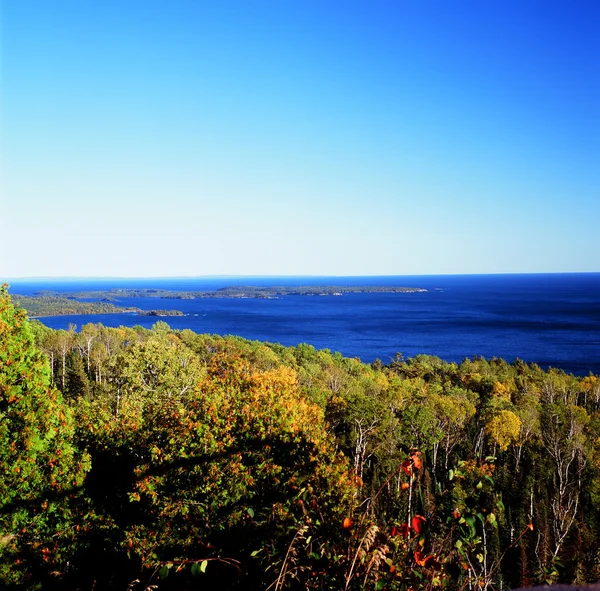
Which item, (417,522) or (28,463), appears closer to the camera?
(417,522)

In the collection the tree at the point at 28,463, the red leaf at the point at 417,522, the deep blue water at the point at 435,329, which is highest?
the red leaf at the point at 417,522

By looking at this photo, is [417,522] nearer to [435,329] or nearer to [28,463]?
[28,463]

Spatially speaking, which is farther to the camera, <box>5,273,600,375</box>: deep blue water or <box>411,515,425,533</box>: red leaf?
<box>5,273,600,375</box>: deep blue water

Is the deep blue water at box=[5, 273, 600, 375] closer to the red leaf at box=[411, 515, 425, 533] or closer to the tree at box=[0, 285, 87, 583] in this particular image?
the tree at box=[0, 285, 87, 583]

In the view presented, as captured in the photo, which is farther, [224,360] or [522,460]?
[522,460]

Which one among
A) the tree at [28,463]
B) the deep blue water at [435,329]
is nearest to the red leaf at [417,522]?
the tree at [28,463]

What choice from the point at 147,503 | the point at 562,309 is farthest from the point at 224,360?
the point at 562,309

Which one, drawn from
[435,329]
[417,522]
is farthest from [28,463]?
[435,329]

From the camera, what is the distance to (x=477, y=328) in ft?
417

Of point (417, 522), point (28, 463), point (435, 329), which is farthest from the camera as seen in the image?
point (435, 329)

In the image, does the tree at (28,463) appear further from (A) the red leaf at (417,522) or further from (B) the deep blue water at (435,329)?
(B) the deep blue water at (435,329)

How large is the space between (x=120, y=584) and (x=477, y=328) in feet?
419

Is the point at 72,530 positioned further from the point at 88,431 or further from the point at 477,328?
the point at 477,328

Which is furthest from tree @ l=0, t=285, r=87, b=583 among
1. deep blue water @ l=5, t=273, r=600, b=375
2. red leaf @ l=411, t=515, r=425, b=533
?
deep blue water @ l=5, t=273, r=600, b=375
